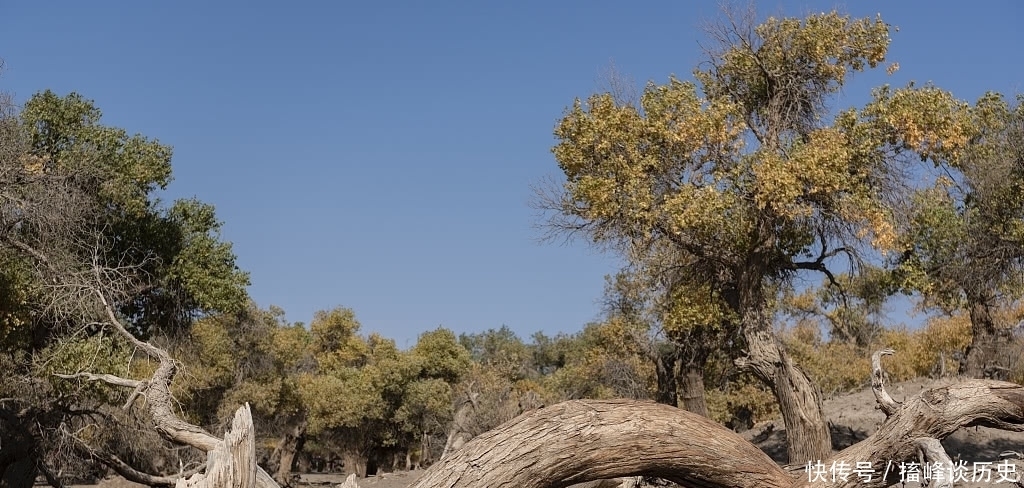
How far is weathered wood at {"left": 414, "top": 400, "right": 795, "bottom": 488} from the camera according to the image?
16.8 feet

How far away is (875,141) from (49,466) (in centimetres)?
1477

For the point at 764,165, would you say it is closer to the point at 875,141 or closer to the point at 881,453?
the point at 875,141

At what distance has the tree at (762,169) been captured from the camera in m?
13.9

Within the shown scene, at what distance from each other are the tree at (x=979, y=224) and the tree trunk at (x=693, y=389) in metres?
4.72

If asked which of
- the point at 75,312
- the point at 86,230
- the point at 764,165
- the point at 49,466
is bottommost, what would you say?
the point at 49,466

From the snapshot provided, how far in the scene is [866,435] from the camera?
17.9 meters

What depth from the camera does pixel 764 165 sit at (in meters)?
13.7

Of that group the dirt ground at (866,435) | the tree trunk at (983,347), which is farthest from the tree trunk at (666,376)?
the tree trunk at (983,347)

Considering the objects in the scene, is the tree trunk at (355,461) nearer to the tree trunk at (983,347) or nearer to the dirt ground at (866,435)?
the dirt ground at (866,435)

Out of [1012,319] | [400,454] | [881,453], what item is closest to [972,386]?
[881,453]

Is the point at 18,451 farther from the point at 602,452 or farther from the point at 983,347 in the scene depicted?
the point at 983,347

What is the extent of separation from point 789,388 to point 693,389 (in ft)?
16.0

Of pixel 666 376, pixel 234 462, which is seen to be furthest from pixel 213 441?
pixel 666 376

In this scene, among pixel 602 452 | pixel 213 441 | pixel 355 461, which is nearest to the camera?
pixel 602 452
